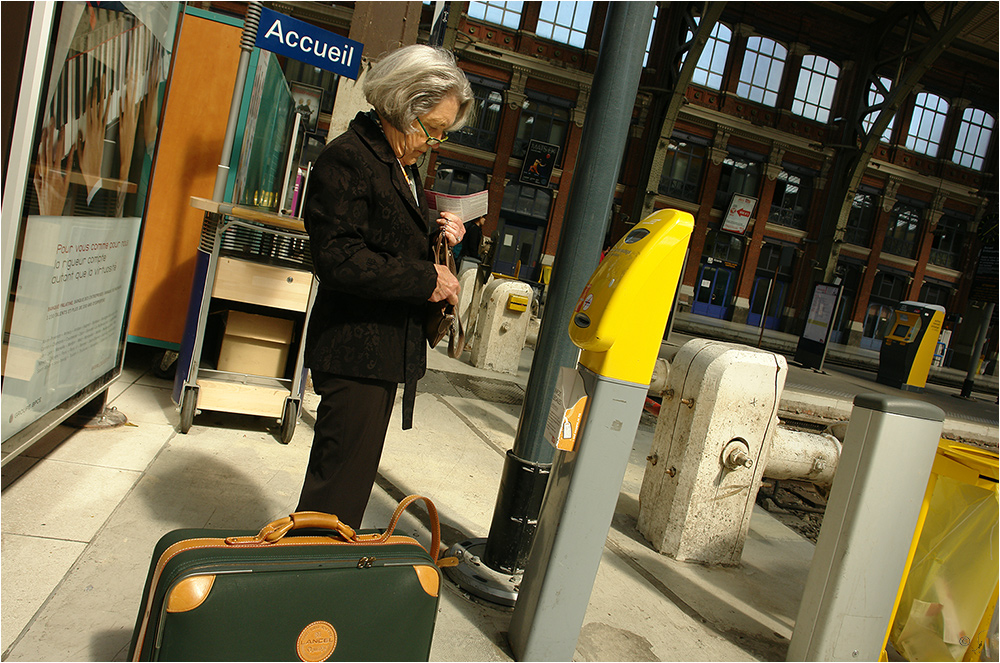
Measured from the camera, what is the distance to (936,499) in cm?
259

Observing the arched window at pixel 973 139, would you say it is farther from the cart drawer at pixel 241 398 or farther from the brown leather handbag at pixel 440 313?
the brown leather handbag at pixel 440 313

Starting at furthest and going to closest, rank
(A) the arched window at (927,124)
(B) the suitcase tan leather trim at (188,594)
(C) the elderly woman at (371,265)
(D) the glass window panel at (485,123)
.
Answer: (A) the arched window at (927,124) → (D) the glass window panel at (485,123) → (C) the elderly woman at (371,265) → (B) the suitcase tan leather trim at (188,594)

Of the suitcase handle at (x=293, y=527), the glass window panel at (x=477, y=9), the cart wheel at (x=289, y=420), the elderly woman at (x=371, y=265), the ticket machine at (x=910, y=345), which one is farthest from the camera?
the glass window panel at (x=477, y=9)

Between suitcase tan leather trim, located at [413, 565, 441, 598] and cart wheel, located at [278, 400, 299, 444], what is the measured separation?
2.19 meters

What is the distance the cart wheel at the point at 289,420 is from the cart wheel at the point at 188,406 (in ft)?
1.51

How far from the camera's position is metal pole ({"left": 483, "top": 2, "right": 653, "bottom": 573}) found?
2307mm

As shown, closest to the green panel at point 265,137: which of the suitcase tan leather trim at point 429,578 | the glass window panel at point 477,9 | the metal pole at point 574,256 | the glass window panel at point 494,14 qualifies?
the metal pole at point 574,256

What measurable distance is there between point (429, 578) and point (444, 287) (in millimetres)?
758

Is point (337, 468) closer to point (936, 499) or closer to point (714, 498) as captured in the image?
point (714, 498)

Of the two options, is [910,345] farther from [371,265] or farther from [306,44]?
[371,265]

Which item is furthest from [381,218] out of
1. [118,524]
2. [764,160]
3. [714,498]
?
[764,160]

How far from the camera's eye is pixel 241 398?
350 centimetres

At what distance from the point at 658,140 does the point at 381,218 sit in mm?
23921

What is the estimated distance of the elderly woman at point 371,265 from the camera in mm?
1635
